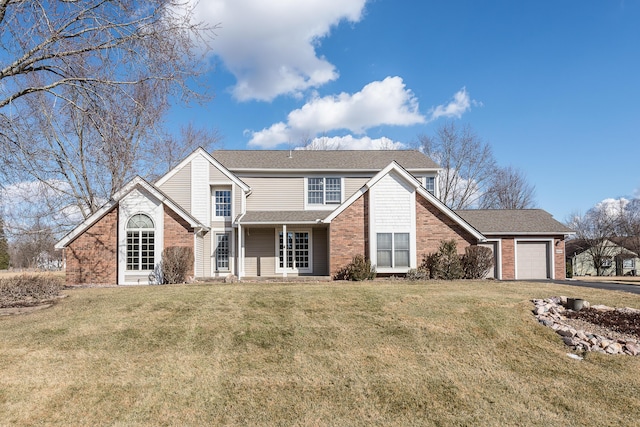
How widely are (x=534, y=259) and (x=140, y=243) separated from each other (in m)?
21.3

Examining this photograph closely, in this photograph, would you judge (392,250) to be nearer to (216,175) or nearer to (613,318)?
(613,318)

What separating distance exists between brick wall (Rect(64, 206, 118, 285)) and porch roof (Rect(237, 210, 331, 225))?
5.52 metres

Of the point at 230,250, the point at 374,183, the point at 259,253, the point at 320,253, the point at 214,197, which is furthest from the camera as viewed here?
the point at 320,253

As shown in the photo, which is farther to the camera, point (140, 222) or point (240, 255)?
point (240, 255)

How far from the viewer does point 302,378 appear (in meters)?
6.65

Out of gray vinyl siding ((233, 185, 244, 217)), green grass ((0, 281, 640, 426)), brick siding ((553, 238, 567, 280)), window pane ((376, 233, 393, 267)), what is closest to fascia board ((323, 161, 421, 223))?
window pane ((376, 233, 393, 267))

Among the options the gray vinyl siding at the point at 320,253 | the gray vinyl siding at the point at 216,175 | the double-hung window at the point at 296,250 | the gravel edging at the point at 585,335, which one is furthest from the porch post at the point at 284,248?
the gravel edging at the point at 585,335

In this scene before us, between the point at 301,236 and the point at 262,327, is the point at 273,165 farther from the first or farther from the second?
the point at 262,327

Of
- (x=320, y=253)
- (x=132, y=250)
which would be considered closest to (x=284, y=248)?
(x=320, y=253)

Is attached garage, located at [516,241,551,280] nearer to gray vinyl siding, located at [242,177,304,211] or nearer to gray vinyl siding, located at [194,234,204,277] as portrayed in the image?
gray vinyl siding, located at [242,177,304,211]

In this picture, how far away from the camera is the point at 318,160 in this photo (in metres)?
22.3

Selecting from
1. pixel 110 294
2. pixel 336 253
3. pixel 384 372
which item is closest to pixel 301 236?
pixel 336 253

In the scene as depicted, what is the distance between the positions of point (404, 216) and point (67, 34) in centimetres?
1407

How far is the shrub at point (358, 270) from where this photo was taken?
16656 millimetres
